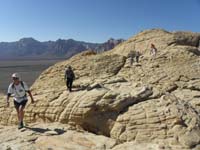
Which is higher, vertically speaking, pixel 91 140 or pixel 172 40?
pixel 172 40

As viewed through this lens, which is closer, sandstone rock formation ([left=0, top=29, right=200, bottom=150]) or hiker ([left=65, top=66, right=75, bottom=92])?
sandstone rock formation ([left=0, top=29, right=200, bottom=150])

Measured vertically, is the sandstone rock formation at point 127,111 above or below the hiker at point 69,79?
below

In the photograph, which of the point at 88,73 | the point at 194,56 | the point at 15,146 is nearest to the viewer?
the point at 15,146

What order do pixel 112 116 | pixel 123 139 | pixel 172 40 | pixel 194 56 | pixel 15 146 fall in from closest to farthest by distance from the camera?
pixel 15 146, pixel 123 139, pixel 112 116, pixel 194 56, pixel 172 40

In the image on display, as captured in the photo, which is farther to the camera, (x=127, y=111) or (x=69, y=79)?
(x=69, y=79)

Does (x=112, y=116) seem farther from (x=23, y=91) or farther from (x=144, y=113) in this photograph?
(x=23, y=91)

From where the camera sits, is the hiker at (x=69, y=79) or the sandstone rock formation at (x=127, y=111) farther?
the hiker at (x=69, y=79)

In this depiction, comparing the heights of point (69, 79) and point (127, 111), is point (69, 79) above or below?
above

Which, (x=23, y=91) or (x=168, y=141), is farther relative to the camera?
(x=23, y=91)

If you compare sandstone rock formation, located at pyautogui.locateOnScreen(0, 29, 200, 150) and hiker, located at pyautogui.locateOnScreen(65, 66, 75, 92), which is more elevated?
hiker, located at pyautogui.locateOnScreen(65, 66, 75, 92)

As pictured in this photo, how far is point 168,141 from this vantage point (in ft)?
39.3

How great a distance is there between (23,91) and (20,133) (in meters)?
1.47

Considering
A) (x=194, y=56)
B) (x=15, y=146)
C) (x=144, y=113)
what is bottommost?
(x=15, y=146)

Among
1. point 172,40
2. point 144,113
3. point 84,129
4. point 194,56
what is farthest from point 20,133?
point 172,40
